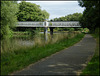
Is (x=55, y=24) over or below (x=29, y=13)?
below

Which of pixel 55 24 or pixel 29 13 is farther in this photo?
pixel 29 13

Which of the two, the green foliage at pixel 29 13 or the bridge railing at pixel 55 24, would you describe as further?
the green foliage at pixel 29 13

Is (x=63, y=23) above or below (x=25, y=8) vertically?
below

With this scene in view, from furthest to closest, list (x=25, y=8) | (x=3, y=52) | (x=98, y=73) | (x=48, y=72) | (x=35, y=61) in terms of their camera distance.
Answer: (x=25, y=8), (x=3, y=52), (x=35, y=61), (x=48, y=72), (x=98, y=73)

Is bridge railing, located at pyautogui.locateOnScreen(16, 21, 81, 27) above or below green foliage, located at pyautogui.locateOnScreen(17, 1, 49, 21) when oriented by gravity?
below

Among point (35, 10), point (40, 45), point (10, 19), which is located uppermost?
point (35, 10)

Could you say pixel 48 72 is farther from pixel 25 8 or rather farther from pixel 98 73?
pixel 25 8

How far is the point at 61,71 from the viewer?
5.89m

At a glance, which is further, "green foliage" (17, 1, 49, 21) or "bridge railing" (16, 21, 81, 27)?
"green foliage" (17, 1, 49, 21)

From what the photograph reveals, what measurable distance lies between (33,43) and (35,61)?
19.8ft

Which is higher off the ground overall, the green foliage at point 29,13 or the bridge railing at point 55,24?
the green foliage at point 29,13

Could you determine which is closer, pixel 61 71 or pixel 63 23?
pixel 61 71

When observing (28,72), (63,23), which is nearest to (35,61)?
(28,72)

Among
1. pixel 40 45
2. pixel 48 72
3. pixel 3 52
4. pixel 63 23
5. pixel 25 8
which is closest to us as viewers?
A: pixel 48 72
